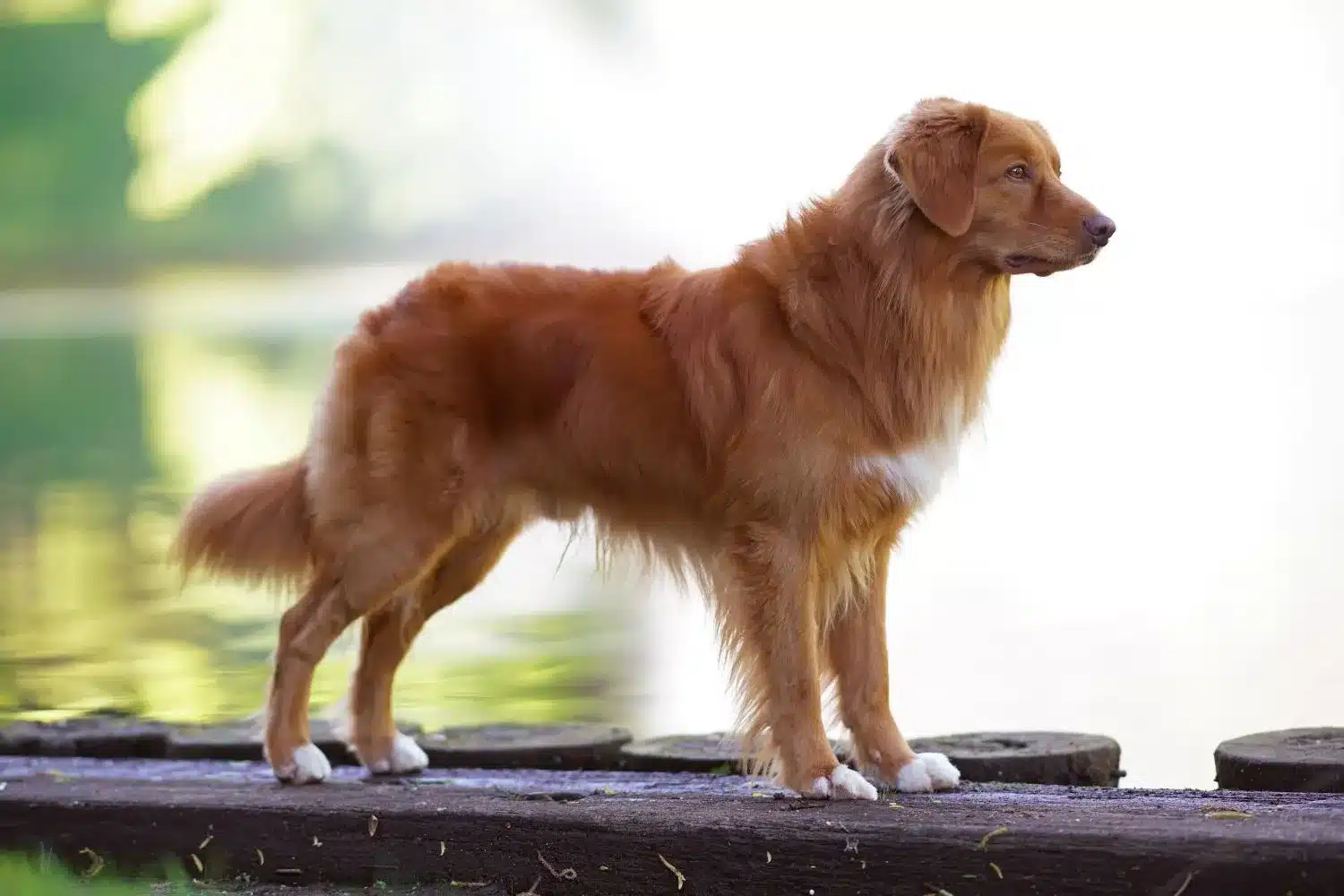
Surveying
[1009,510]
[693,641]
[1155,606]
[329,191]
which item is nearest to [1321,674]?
[1155,606]

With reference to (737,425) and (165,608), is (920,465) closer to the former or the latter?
(737,425)

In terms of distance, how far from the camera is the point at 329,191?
2923 centimetres

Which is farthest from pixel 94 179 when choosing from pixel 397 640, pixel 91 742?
pixel 397 640

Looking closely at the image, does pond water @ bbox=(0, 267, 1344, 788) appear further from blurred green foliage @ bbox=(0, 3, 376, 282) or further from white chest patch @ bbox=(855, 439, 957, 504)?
blurred green foliage @ bbox=(0, 3, 376, 282)

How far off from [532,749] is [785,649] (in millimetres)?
1222

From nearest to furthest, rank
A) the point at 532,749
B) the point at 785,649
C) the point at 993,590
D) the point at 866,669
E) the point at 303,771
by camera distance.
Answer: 1. the point at 785,649
2. the point at 866,669
3. the point at 303,771
4. the point at 532,749
5. the point at 993,590

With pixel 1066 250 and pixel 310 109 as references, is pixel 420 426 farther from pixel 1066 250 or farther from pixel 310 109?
pixel 310 109

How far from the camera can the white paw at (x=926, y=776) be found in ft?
12.7

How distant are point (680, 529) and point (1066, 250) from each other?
45.0 inches

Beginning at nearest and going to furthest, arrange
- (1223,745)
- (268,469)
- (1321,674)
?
(1223,745), (268,469), (1321,674)

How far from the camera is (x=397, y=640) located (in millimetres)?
4672

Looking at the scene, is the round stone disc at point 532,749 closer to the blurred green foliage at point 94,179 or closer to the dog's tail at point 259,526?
the dog's tail at point 259,526

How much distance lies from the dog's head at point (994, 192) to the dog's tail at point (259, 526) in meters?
1.88

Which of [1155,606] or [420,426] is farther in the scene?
[1155,606]
